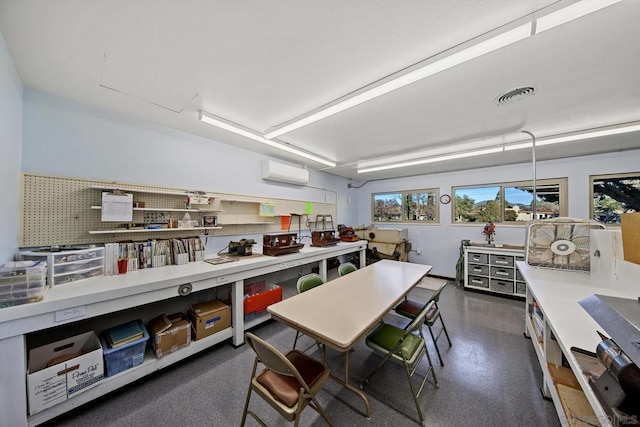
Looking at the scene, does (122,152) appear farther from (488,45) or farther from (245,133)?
(488,45)

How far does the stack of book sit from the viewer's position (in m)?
1.83

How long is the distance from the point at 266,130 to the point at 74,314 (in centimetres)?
246

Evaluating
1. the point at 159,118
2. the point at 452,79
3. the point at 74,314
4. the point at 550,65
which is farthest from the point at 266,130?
the point at 550,65

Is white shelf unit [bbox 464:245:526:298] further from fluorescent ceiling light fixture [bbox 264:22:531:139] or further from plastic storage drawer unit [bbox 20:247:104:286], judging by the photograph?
plastic storage drawer unit [bbox 20:247:104:286]

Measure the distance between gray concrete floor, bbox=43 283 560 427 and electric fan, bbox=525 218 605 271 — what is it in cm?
100

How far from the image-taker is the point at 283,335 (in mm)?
2684

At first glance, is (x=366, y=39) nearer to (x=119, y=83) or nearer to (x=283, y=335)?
→ (x=119, y=83)

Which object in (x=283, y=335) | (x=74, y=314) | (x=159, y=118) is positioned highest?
Answer: (x=159, y=118)

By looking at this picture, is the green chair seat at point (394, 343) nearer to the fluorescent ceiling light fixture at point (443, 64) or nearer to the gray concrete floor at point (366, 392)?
the gray concrete floor at point (366, 392)

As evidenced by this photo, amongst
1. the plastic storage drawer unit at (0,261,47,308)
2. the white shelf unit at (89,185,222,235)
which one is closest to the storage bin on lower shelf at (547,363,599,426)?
the plastic storage drawer unit at (0,261,47,308)

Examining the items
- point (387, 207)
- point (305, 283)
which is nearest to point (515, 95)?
point (305, 283)

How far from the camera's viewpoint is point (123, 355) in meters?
1.80

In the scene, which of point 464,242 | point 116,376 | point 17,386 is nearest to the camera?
point 17,386

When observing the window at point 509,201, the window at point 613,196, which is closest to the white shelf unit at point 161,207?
the window at point 509,201
